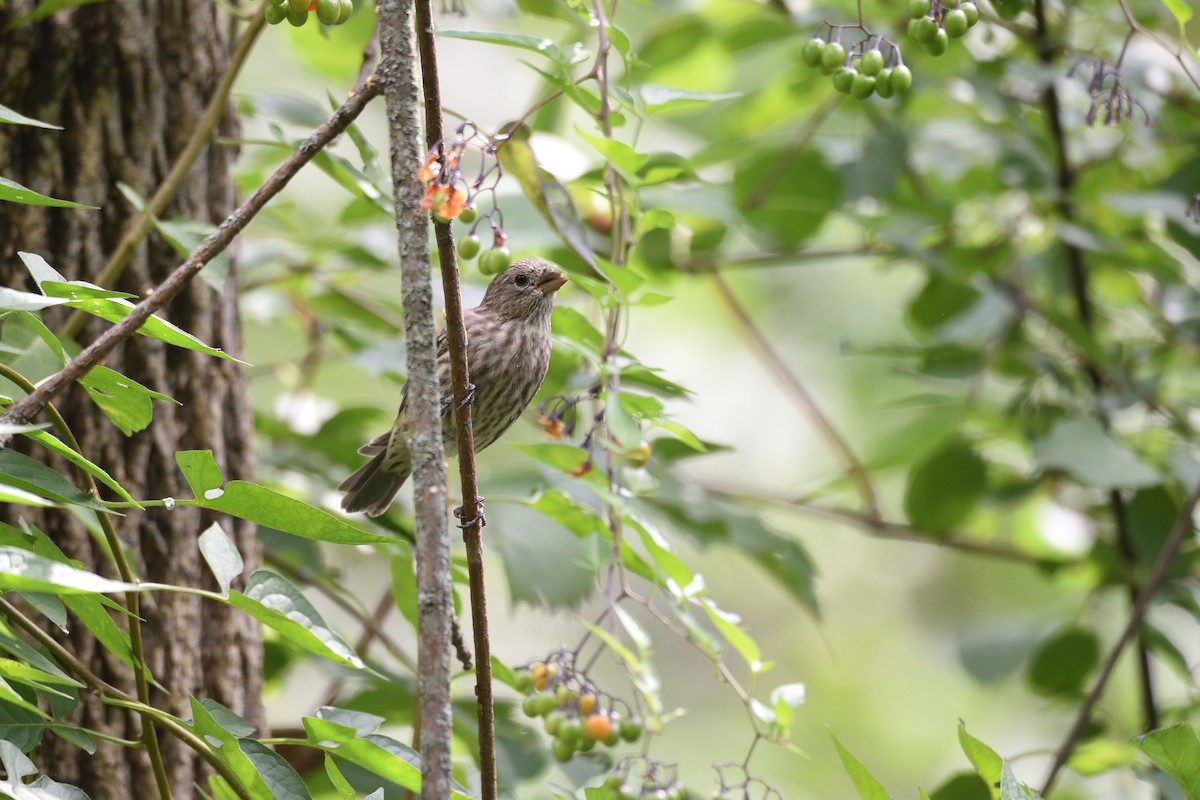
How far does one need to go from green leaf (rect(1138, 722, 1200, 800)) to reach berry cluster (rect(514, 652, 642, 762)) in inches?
42.9

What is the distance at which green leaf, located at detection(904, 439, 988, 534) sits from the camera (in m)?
4.51

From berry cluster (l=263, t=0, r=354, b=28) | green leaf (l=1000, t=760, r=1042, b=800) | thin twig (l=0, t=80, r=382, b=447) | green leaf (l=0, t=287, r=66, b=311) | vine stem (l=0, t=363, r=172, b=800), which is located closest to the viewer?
green leaf (l=0, t=287, r=66, b=311)

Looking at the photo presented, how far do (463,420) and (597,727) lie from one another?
0.96 meters

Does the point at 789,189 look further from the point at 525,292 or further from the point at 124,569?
the point at 124,569

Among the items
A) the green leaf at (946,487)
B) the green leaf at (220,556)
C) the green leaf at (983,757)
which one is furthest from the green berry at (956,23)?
the green leaf at (946,487)

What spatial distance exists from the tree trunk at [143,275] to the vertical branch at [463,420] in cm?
121

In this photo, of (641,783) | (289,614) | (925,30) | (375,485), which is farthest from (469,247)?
(375,485)

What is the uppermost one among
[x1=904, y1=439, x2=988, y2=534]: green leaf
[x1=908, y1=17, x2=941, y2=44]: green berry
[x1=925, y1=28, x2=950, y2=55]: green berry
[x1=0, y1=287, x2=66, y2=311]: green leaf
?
[x1=0, y1=287, x2=66, y2=311]: green leaf

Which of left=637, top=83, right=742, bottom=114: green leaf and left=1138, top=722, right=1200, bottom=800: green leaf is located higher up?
left=637, top=83, right=742, bottom=114: green leaf

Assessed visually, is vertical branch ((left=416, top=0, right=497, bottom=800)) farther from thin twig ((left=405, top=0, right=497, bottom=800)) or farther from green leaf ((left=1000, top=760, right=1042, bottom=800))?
green leaf ((left=1000, top=760, right=1042, bottom=800))

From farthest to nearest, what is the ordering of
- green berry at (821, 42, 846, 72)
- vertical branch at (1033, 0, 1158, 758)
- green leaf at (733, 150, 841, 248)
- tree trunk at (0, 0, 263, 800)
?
1. green leaf at (733, 150, 841, 248)
2. vertical branch at (1033, 0, 1158, 758)
3. tree trunk at (0, 0, 263, 800)
4. green berry at (821, 42, 846, 72)

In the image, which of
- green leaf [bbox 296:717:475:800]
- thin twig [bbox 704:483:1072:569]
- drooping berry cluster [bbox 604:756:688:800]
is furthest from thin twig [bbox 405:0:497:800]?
thin twig [bbox 704:483:1072:569]

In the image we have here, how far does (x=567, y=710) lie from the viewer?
9.15 ft

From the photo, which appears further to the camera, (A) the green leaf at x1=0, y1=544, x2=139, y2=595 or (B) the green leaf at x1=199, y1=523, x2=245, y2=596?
(B) the green leaf at x1=199, y1=523, x2=245, y2=596
